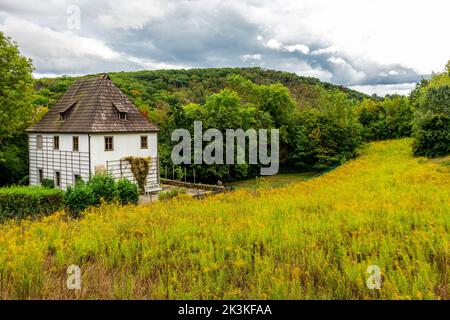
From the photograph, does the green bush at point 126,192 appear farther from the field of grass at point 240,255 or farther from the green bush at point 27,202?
the field of grass at point 240,255

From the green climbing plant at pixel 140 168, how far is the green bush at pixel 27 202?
28.1 ft

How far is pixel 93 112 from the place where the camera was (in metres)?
24.4

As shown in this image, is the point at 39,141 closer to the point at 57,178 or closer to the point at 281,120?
the point at 57,178

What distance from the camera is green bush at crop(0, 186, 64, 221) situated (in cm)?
1662

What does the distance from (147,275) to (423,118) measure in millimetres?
31349

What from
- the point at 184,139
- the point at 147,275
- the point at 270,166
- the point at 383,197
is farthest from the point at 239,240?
the point at 270,166

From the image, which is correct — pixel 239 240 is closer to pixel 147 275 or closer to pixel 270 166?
pixel 147 275

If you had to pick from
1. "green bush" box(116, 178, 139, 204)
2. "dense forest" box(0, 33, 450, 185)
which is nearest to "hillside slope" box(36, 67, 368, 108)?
"dense forest" box(0, 33, 450, 185)

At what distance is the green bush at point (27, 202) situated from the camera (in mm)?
16625

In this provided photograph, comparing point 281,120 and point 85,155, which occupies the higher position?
point 281,120

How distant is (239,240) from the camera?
24.1ft

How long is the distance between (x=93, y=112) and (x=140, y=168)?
4824 mm

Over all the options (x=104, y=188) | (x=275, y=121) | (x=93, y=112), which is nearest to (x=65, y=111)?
(x=93, y=112)

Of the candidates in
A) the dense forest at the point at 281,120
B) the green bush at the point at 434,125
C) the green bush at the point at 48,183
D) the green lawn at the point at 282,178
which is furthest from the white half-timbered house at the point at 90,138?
the green bush at the point at 434,125
